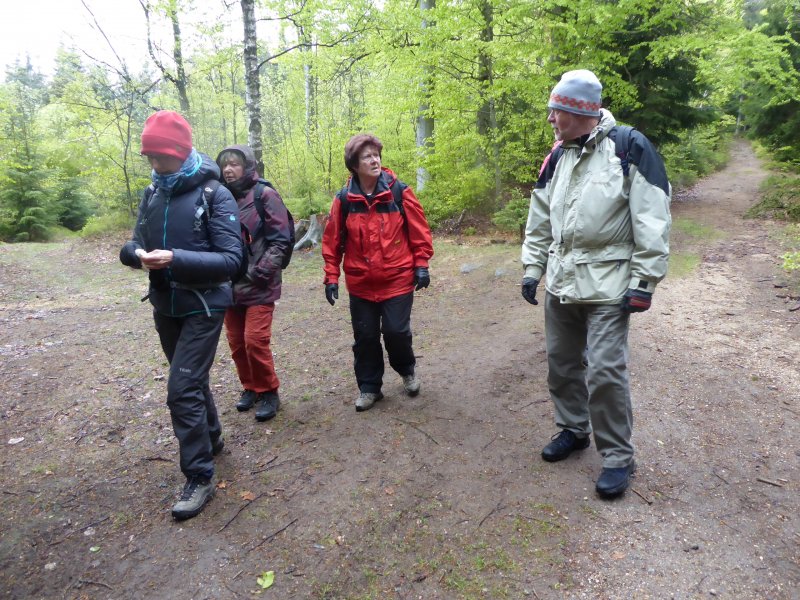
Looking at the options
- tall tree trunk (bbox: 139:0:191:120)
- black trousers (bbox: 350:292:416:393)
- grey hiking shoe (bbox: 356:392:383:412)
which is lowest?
grey hiking shoe (bbox: 356:392:383:412)

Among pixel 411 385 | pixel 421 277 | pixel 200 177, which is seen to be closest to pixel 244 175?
pixel 200 177

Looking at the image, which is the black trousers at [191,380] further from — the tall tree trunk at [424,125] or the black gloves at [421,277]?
the tall tree trunk at [424,125]

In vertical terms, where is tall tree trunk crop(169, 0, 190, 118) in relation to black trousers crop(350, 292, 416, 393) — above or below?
above

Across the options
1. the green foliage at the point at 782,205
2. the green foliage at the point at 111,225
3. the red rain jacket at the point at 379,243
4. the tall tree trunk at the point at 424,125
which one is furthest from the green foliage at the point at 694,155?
the green foliage at the point at 111,225

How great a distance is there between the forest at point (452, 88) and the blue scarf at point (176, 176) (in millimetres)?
7016

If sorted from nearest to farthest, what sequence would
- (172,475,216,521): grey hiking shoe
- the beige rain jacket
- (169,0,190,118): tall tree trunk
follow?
the beige rain jacket → (172,475,216,521): grey hiking shoe → (169,0,190,118): tall tree trunk

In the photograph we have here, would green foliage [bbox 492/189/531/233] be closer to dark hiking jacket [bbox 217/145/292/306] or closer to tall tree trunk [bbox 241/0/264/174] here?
tall tree trunk [bbox 241/0/264/174]

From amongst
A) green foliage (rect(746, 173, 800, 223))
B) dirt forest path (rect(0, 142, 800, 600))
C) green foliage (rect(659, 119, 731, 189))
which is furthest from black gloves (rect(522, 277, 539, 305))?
green foliage (rect(659, 119, 731, 189))

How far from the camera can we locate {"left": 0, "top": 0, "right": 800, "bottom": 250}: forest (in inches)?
372

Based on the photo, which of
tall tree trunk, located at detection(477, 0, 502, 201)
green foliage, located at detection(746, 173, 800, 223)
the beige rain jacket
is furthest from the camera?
green foliage, located at detection(746, 173, 800, 223)

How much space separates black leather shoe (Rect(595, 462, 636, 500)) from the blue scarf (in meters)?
3.03

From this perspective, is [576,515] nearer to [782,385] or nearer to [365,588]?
[365,588]

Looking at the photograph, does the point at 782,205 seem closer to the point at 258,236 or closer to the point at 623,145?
the point at 623,145

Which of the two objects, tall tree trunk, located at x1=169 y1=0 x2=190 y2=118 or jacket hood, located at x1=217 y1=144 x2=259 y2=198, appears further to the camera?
tall tree trunk, located at x1=169 y1=0 x2=190 y2=118
